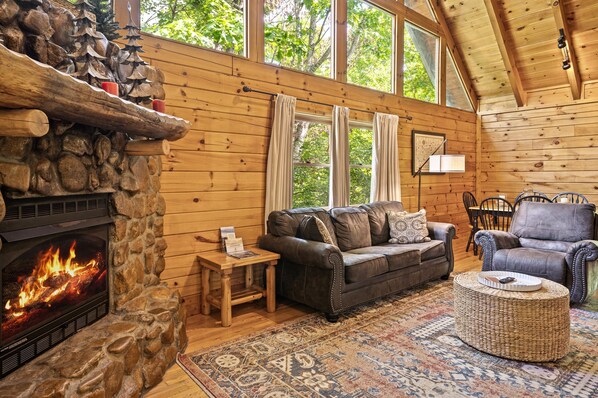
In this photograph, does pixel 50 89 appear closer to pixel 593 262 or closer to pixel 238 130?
pixel 238 130

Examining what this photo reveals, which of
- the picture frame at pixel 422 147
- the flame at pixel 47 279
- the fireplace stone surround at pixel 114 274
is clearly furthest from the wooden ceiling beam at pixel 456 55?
the flame at pixel 47 279

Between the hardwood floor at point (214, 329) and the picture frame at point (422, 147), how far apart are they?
3267 millimetres

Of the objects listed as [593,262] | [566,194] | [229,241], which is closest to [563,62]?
[566,194]

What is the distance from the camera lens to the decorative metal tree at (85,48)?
204 cm

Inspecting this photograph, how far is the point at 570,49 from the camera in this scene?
5.71 meters

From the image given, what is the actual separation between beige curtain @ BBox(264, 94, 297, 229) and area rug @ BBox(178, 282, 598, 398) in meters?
1.32

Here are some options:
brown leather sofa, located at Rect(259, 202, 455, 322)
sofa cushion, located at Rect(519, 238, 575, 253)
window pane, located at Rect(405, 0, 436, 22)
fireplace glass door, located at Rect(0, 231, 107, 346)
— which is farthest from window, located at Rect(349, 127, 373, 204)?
fireplace glass door, located at Rect(0, 231, 107, 346)

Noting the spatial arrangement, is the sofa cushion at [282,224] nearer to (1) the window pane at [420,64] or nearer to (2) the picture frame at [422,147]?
(2) the picture frame at [422,147]

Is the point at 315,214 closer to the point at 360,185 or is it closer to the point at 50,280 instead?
the point at 360,185

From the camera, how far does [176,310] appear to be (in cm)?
267

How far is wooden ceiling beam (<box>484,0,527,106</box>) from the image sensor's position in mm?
5715

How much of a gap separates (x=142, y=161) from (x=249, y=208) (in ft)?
4.43

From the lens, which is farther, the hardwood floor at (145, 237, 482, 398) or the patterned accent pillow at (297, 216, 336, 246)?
the patterned accent pillow at (297, 216, 336, 246)

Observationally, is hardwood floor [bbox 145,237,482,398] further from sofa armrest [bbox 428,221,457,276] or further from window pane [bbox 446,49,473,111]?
window pane [bbox 446,49,473,111]
